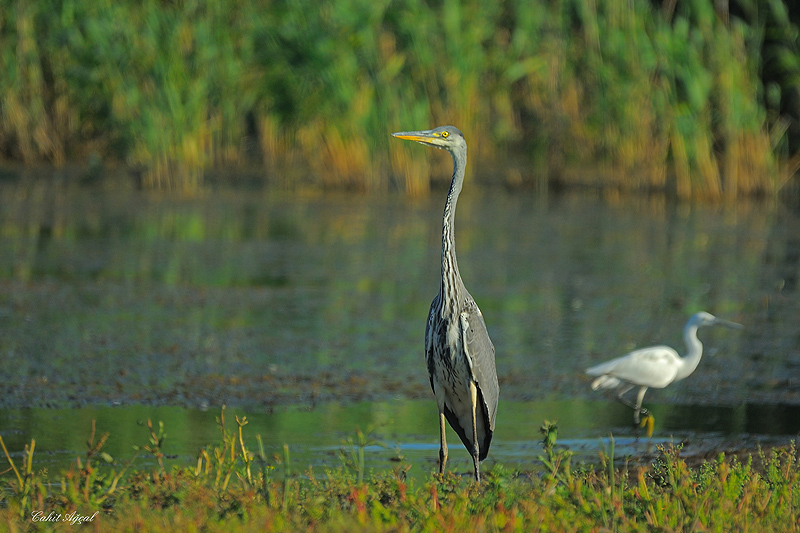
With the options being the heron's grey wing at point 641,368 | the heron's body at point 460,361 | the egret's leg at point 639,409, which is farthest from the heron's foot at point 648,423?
the heron's body at point 460,361

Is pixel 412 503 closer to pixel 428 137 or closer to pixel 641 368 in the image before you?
pixel 428 137

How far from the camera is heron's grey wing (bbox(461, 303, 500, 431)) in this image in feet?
15.0

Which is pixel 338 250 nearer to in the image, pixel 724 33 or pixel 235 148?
pixel 724 33

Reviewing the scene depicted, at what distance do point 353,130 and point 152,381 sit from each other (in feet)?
28.9

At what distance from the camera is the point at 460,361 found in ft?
15.0

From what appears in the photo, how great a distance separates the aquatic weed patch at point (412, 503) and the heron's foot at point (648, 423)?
4.86 feet

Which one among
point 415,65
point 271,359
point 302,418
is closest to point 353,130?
point 415,65

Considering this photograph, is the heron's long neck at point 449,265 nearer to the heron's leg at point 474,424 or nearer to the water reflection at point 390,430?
the heron's leg at point 474,424

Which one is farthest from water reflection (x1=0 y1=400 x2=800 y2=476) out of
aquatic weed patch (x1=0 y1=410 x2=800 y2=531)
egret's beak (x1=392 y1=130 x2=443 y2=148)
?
egret's beak (x1=392 y1=130 x2=443 y2=148)

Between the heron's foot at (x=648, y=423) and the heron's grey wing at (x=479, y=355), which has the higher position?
the heron's grey wing at (x=479, y=355)

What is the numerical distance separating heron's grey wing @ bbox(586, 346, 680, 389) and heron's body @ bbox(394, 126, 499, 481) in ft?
4.25

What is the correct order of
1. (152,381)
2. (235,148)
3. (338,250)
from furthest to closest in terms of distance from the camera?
1. (235,148)
2. (338,250)
3. (152,381)

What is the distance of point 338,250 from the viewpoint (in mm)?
11281

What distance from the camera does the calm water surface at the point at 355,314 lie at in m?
5.79
